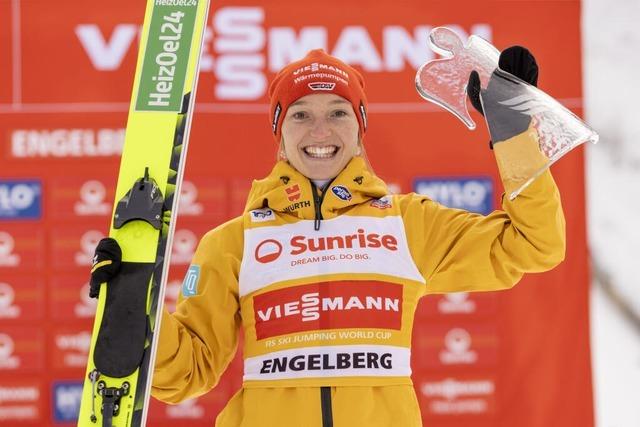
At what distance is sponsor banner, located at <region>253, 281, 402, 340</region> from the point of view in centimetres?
203

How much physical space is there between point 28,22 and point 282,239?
1.85 meters

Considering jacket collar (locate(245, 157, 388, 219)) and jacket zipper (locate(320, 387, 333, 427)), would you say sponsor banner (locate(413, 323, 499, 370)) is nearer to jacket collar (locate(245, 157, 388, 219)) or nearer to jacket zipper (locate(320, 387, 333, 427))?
jacket collar (locate(245, 157, 388, 219))

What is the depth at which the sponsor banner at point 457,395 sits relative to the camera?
3.49m

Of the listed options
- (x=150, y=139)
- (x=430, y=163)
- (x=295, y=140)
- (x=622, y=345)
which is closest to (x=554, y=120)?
(x=295, y=140)

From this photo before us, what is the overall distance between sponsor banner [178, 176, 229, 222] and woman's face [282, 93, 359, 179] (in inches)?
52.1

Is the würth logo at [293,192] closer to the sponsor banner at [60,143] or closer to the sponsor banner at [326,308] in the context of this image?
the sponsor banner at [326,308]

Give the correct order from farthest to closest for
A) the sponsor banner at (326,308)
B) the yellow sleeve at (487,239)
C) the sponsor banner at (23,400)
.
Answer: the sponsor banner at (23,400) → the sponsor banner at (326,308) → the yellow sleeve at (487,239)

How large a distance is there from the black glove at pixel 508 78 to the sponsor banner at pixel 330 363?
48cm

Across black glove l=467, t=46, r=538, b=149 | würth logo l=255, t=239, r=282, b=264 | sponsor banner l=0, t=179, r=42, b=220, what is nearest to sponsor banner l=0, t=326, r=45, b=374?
sponsor banner l=0, t=179, r=42, b=220

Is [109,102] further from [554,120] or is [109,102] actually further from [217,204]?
[554,120]

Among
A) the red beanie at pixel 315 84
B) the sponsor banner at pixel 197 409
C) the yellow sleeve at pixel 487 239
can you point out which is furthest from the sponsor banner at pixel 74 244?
the yellow sleeve at pixel 487 239

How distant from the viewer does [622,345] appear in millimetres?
3531

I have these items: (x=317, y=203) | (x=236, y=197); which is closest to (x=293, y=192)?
(x=317, y=203)

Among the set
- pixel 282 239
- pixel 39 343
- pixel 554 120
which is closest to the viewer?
pixel 554 120
